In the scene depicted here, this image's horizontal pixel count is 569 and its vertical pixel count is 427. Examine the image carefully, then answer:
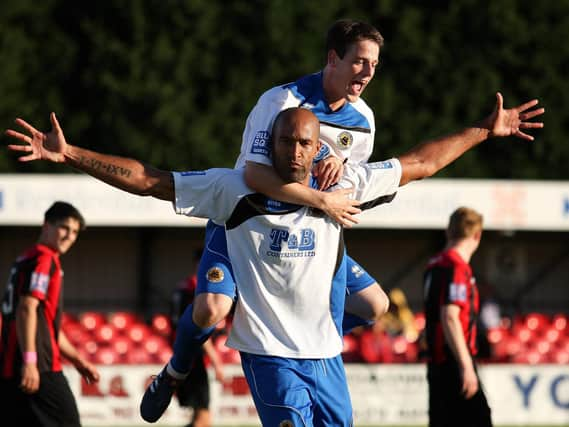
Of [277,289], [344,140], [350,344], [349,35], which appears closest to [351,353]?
Result: [350,344]

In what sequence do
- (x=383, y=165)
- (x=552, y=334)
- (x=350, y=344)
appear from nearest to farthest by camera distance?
(x=383, y=165), (x=350, y=344), (x=552, y=334)

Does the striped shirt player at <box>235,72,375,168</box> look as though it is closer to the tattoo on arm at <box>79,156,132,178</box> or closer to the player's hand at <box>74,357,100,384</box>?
the tattoo on arm at <box>79,156,132,178</box>

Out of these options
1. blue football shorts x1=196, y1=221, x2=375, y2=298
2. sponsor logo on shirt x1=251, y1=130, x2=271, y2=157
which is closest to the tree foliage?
blue football shorts x1=196, y1=221, x2=375, y2=298

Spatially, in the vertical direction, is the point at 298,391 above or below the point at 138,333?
below

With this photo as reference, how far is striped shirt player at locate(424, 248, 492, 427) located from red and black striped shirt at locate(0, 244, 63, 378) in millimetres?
2638

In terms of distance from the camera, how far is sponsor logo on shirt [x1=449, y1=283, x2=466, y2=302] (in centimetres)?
849

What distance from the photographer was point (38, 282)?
8.23 m

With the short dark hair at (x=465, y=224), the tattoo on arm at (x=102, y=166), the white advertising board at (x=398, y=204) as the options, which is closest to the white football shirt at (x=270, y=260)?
the tattoo on arm at (x=102, y=166)

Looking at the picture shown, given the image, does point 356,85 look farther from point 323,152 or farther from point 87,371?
point 87,371

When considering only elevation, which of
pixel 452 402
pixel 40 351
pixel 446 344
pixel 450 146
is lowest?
pixel 452 402

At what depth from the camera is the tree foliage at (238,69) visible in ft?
75.2

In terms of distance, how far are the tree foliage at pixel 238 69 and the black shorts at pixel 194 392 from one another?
478 inches

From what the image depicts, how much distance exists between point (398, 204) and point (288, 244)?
11928mm

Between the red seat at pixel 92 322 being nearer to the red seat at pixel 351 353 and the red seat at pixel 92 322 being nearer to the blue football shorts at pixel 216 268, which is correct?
the red seat at pixel 351 353
